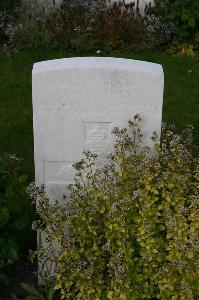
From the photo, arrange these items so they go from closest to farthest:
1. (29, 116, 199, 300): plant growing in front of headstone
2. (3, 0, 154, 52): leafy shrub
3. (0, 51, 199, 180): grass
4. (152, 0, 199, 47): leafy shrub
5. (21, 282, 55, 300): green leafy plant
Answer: (29, 116, 199, 300): plant growing in front of headstone, (21, 282, 55, 300): green leafy plant, (0, 51, 199, 180): grass, (3, 0, 154, 52): leafy shrub, (152, 0, 199, 47): leafy shrub

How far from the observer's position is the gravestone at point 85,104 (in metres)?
3.35

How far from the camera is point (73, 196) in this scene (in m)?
3.35

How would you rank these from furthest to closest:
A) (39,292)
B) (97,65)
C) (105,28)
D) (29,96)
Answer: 1. (105,28)
2. (29,96)
3. (39,292)
4. (97,65)

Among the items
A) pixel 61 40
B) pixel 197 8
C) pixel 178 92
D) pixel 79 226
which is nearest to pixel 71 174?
pixel 79 226

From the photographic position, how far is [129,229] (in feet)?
11.0

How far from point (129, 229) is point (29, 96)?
10.7ft

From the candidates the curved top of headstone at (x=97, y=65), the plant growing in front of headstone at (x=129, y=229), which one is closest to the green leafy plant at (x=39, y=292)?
the plant growing in front of headstone at (x=129, y=229)

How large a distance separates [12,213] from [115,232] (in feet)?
2.58

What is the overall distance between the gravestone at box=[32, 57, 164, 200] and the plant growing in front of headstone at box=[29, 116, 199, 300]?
97 mm

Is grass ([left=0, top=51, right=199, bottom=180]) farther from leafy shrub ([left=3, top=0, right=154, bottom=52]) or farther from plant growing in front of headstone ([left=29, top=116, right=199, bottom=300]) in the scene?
plant growing in front of headstone ([left=29, top=116, right=199, bottom=300])

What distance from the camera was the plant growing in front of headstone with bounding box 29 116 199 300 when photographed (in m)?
3.16

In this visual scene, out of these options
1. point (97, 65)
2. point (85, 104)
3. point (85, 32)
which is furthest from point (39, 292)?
point (85, 32)

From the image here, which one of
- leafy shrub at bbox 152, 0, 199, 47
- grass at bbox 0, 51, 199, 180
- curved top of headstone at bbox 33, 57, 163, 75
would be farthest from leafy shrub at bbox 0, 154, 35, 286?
leafy shrub at bbox 152, 0, 199, 47

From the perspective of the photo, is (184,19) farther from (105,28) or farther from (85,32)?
(85,32)
